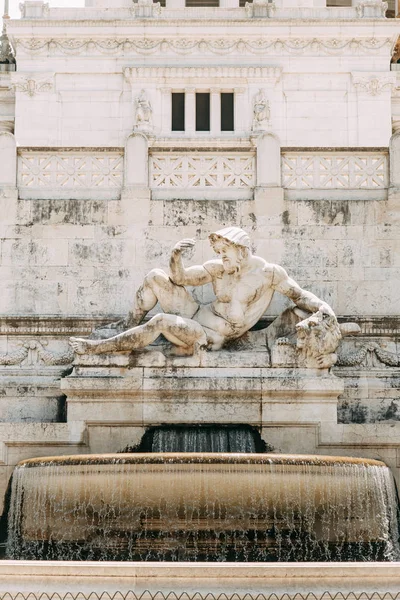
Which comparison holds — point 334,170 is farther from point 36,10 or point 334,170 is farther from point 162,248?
point 36,10

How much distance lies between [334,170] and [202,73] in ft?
80.8

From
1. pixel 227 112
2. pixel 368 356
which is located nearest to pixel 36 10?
pixel 227 112

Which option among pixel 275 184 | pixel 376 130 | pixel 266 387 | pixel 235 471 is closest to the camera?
pixel 235 471

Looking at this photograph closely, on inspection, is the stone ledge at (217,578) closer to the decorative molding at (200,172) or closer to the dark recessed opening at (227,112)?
the decorative molding at (200,172)

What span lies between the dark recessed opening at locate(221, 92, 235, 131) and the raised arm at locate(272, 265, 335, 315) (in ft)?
88.9

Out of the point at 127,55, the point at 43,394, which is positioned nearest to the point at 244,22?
the point at 127,55

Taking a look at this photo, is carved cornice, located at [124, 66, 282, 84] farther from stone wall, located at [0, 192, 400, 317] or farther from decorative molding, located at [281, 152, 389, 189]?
stone wall, located at [0, 192, 400, 317]

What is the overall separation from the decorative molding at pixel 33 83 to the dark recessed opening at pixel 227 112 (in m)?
6.81

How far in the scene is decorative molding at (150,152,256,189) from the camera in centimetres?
2216

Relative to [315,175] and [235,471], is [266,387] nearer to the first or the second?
[235,471]

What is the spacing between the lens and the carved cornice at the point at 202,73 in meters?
45.8

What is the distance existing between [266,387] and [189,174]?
4.97m

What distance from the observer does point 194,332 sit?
19406 millimetres

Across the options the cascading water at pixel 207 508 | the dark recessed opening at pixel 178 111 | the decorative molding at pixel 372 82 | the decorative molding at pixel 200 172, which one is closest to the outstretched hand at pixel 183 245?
the decorative molding at pixel 200 172
